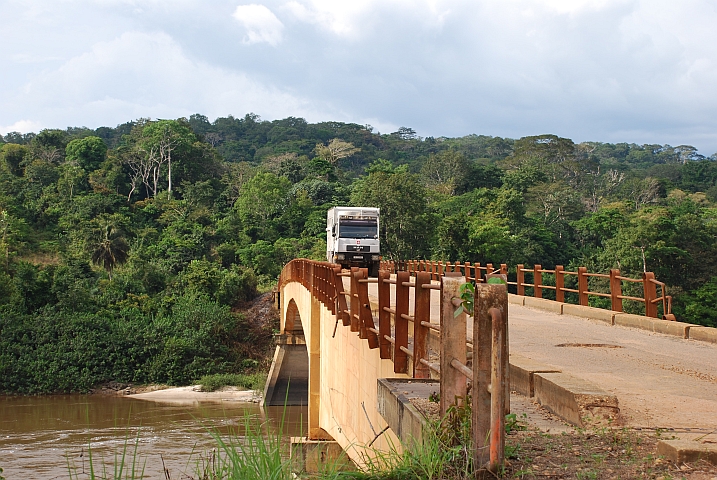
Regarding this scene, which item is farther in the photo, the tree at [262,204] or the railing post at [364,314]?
the tree at [262,204]

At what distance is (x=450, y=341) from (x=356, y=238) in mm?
28529

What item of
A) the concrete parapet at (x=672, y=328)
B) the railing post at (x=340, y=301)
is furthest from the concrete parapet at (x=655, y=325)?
the railing post at (x=340, y=301)

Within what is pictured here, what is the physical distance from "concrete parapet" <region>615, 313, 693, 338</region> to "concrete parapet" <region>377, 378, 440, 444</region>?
7.42m

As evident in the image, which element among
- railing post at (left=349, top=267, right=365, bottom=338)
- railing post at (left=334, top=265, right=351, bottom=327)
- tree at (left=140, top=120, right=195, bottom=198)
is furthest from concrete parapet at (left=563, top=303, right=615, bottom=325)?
tree at (left=140, top=120, right=195, bottom=198)

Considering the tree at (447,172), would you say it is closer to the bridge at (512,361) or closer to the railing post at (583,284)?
the bridge at (512,361)

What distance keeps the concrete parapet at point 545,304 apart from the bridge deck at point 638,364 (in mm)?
2563

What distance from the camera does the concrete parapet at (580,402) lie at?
207 inches

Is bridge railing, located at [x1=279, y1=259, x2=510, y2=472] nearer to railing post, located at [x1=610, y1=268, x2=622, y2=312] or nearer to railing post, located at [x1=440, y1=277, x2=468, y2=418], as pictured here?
railing post, located at [x1=440, y1=277, x2=468, y2=418]

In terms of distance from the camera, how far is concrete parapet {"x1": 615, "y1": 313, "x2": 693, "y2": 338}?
12422 mm

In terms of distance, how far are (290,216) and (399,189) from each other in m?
21.2

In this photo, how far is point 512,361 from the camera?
23.3ft

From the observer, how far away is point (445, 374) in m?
4.92

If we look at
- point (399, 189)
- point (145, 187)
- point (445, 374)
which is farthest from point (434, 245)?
point (445, 374)

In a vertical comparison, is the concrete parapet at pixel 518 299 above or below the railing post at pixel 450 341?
below
